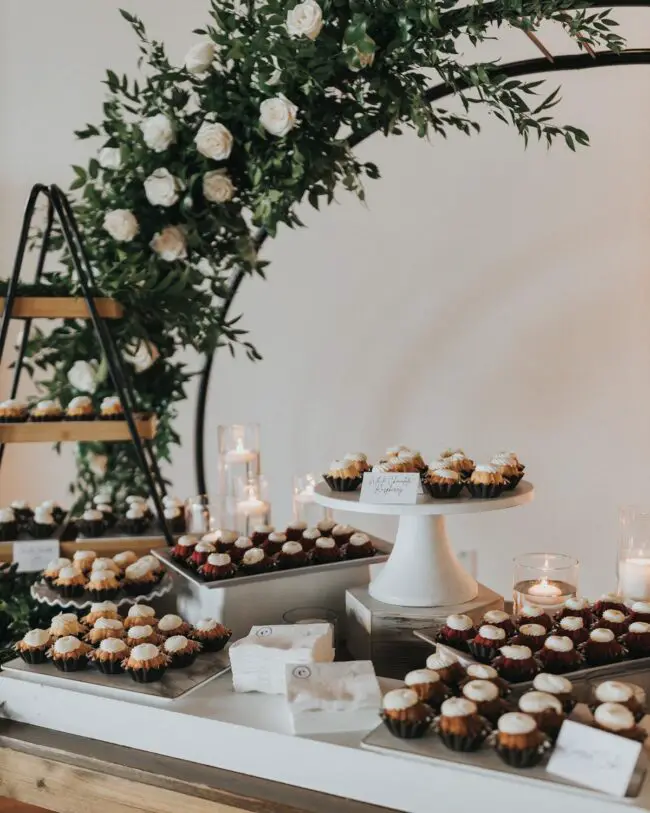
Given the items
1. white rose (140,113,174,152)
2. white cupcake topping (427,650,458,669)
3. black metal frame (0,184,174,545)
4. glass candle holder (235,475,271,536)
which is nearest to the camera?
white cupcake topping (427,650,458,669)

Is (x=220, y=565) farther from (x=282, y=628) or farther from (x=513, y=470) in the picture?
(x=513, y=470)

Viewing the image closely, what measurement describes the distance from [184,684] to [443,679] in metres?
0.39

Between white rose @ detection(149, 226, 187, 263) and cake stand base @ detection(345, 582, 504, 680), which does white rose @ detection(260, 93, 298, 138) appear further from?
cake stand base @ detection(345, 582, 504, 680)

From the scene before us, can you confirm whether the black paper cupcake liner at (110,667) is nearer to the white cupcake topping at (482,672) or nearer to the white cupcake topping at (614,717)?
the white cupcake topping at (482,672)

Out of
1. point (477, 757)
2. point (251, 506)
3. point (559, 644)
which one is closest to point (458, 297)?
point (251, 506)

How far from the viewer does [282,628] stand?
4.37ft

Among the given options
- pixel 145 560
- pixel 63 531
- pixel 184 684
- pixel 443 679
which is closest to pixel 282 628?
pixel 184 684

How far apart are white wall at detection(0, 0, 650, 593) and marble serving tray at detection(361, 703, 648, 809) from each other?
2.06 m

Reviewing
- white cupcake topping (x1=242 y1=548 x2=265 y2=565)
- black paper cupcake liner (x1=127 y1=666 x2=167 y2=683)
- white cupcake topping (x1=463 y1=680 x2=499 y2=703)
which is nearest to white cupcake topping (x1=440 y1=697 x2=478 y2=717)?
white cupcake topping (x1=463 y1=680 x2=499 y2=703)

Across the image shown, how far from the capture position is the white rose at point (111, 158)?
1966 millimetres

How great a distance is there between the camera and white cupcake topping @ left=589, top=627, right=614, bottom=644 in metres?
1.21

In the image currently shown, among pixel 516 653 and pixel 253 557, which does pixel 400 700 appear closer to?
pixel 516 653

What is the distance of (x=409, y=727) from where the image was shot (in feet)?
3.46

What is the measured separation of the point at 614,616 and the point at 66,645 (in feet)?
2.79
